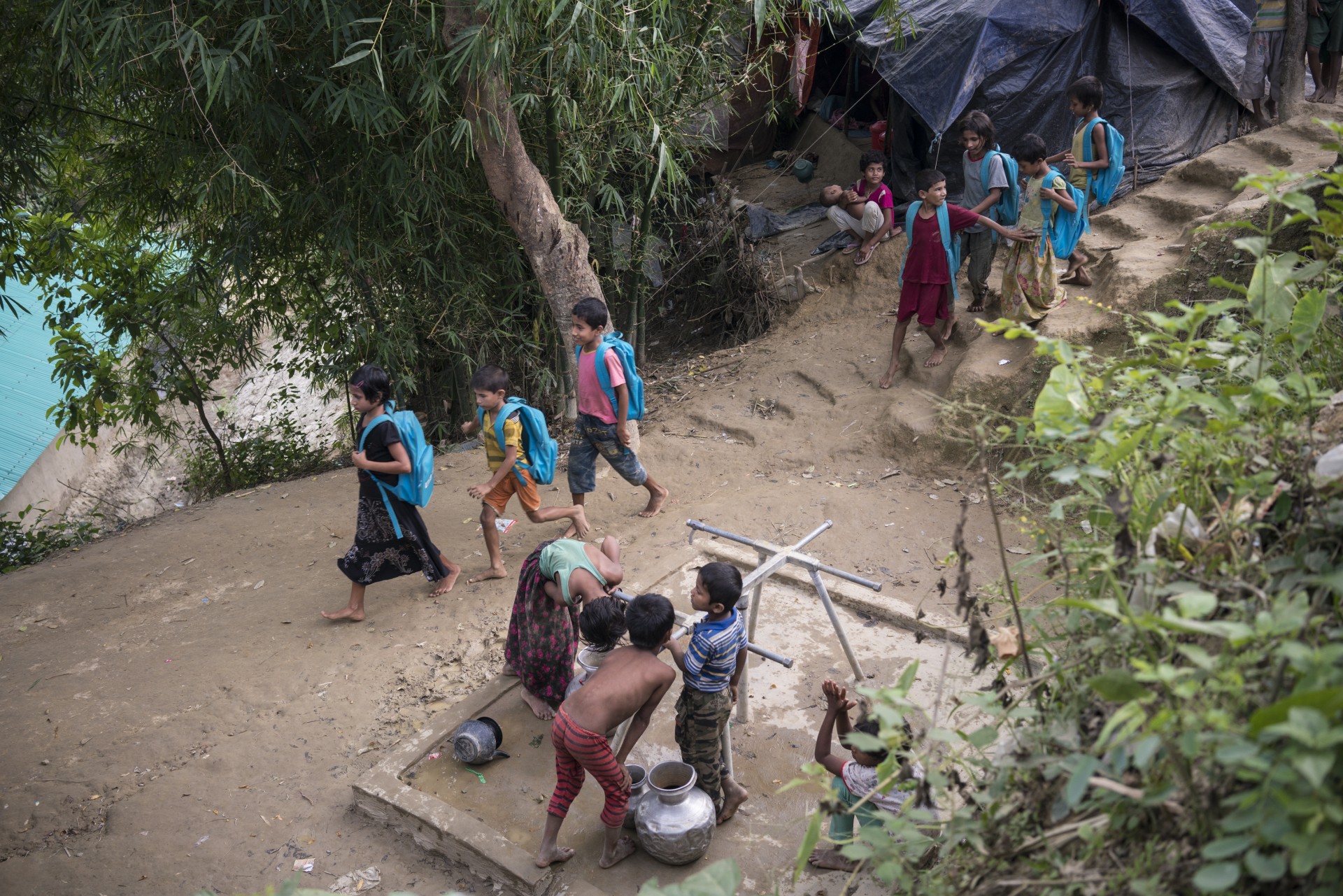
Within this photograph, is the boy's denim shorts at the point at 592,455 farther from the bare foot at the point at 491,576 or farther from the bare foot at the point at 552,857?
the bare foot at the point at 552,857

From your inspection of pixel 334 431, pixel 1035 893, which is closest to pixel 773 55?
pixel 334 431

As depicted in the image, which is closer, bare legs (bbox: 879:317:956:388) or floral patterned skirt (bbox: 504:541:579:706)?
floral patterned skirt (bbox: 504:541:579:706)

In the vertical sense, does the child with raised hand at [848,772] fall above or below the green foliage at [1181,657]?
below

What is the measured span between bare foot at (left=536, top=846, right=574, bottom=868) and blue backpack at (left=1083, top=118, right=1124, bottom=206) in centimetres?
495

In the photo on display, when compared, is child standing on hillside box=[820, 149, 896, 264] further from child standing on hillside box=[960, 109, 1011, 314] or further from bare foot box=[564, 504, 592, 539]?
bare foot box=[564, 504, 592, 539]

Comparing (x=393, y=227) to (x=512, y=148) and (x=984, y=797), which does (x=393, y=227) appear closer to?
(x=512, y=148)

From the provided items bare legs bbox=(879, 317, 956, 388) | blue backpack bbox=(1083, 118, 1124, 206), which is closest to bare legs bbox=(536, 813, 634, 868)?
bare legs bbox=(879, 317, 956, 388)

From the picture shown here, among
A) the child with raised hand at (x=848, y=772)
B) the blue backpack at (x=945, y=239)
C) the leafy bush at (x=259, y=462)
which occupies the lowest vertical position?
the leafy bush at (x=259, y=462)

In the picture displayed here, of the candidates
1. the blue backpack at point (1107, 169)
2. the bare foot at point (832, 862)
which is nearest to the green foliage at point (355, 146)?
the blue backpack at point (1107, 169)

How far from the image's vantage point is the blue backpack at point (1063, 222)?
5301mm

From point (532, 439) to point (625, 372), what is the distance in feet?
2.10

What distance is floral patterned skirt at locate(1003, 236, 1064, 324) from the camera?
17.7 ft

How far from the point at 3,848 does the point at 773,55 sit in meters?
8.49

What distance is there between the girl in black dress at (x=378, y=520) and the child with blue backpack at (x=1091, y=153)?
169 inches
